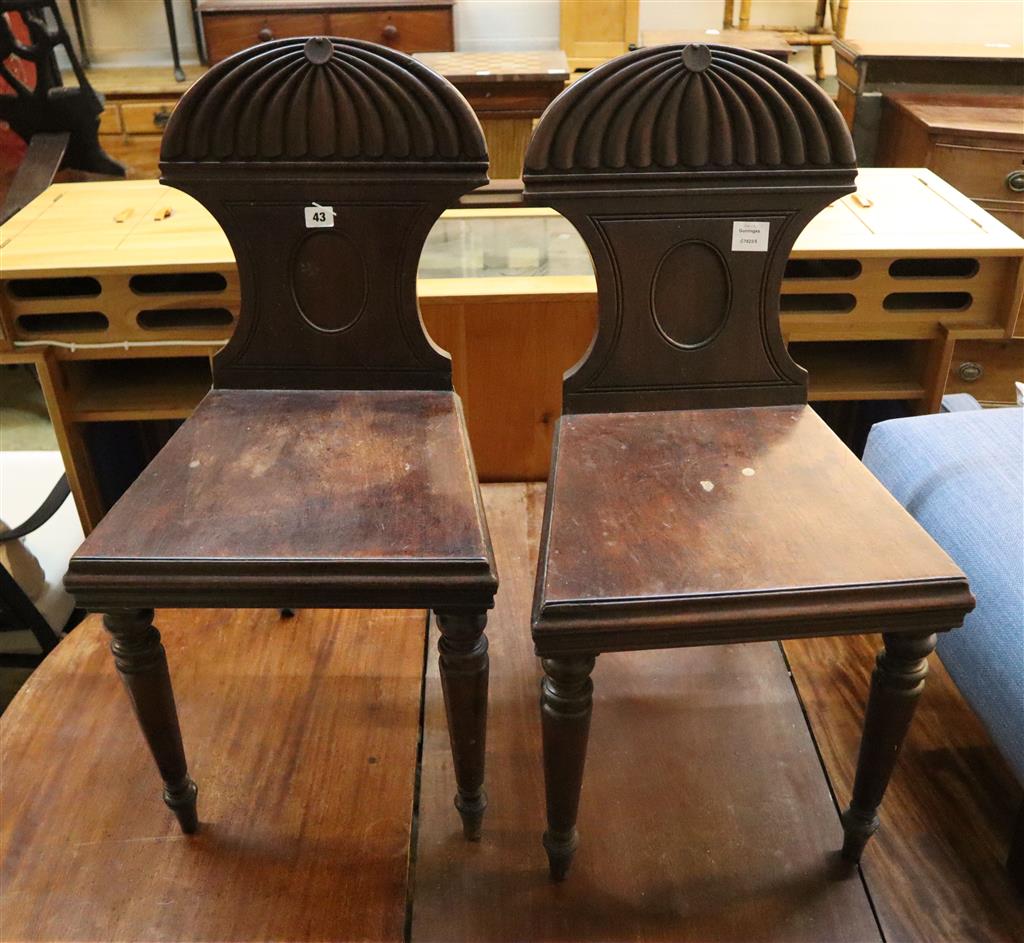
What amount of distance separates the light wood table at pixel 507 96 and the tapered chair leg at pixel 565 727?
6.65ft

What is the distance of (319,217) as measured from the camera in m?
1.21

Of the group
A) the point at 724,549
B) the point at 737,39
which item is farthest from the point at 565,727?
the point at 737,39

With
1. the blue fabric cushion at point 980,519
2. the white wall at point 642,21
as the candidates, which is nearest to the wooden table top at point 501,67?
the white wall at point 642,21

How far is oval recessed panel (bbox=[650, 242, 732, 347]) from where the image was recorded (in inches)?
47.8

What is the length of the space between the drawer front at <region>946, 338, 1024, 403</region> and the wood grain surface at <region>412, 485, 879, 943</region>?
0.73 metres

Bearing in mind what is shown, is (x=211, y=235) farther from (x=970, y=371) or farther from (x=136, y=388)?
(x=970, y=371)

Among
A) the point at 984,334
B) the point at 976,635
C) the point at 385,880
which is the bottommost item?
the point at 385,880

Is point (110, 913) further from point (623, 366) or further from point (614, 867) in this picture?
point (623, 366)

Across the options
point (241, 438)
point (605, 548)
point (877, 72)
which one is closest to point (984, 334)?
point (605, 548)

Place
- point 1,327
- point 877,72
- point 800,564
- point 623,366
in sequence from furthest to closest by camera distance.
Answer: point 877,72 → point 1,327 → point 623,366 → point 800,564

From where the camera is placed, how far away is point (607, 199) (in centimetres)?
117

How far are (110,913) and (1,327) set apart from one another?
991 millimetres

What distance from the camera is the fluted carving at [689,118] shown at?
113 centimetres

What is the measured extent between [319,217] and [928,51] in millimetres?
2360
